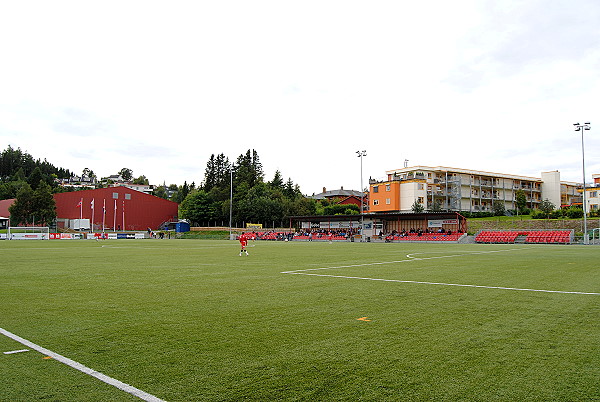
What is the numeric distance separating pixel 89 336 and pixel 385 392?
14.8ft

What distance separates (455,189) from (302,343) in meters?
84.5

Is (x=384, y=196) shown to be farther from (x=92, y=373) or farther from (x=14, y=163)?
(x=14, y=163)

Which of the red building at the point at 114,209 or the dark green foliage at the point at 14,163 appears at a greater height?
the dark green foliage at the point at 14,163

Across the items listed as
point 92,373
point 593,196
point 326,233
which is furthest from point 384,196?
point 92,373

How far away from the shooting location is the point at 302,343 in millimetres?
5945

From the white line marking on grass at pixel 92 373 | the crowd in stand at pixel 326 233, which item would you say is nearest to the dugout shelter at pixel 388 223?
the crowd in stand at pixel 326 233

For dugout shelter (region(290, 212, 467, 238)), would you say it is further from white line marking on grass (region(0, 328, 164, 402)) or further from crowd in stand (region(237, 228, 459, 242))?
white line marking on grass (region(0, 328, 164, 402))

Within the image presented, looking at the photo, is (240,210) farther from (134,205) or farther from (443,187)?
(443,187)

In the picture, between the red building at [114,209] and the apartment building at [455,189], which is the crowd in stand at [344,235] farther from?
the red building at [114,209]

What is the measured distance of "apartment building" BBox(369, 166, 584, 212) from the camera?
3270 inches

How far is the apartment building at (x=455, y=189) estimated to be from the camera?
273 ft

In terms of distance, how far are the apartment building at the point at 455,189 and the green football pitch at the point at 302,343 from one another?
73163 millimetres

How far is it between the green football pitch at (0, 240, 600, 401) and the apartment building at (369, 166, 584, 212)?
2880 inches

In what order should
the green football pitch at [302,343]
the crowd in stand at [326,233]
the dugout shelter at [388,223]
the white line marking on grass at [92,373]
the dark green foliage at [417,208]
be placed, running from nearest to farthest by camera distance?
the white line marking on grass at [92,373] → the green football pitch at [302,343] → the dugout shelter at [388,223] → the crowd in stand at [326,233] → the dark green foliage at [417,208]
